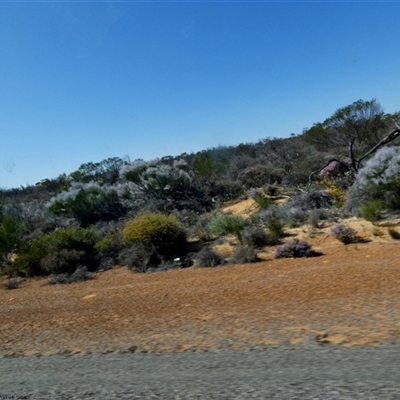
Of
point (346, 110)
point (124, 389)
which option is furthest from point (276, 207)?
point (346, 110)

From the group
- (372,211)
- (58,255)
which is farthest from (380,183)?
(58,255)

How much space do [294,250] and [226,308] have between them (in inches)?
220

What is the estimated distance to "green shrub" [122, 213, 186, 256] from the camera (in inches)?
679

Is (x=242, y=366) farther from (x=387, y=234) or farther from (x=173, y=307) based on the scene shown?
(x=387, y=234)

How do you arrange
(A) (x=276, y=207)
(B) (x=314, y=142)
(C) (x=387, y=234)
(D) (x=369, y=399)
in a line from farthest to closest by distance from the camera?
(B) (x=314, y=142)
(A) (x=276, y=207)
(C) (x=387, y=234)
(D) (x=369, y=399)

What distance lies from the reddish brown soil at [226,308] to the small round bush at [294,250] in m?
0.43

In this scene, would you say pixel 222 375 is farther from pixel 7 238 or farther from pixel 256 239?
pixel 7 238

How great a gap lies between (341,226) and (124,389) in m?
10.9

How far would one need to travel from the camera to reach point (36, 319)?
1059cm

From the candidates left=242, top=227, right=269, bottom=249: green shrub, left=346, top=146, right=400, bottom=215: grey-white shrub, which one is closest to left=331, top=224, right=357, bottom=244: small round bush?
left=242, top=227, right=269, bottom=249: green shrub

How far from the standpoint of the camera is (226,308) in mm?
9055

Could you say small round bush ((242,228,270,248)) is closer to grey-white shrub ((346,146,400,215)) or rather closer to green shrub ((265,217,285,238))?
green shrub ((265,217,285,238))

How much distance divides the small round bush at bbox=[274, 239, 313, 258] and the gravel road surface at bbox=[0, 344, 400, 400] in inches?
314

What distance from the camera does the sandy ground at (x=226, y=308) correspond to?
6.98m
